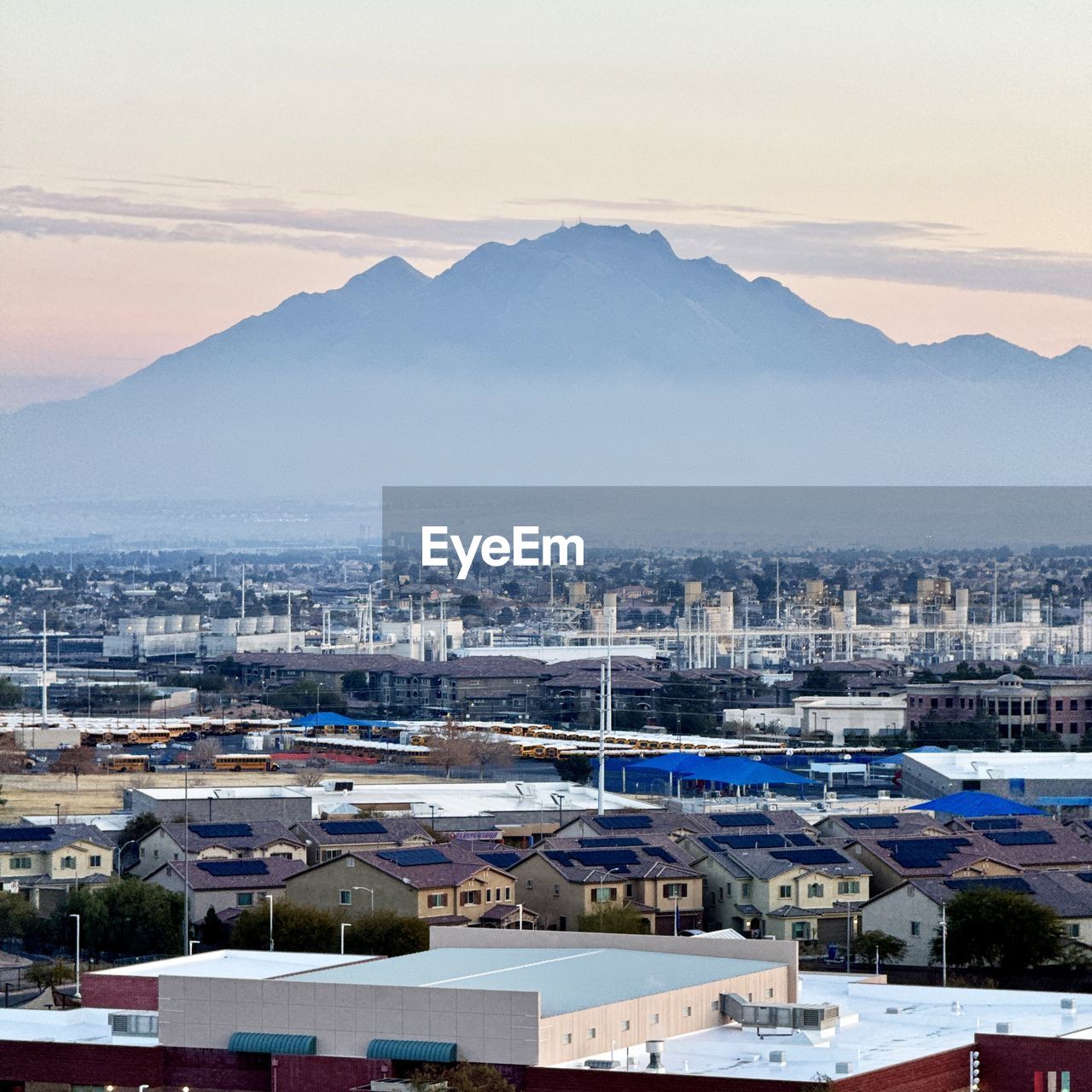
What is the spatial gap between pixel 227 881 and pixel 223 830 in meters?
2.83

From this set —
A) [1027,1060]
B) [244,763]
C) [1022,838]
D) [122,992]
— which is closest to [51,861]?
[1022,838]

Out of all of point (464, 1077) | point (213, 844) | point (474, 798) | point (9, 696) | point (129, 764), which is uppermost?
point (464, 1077)

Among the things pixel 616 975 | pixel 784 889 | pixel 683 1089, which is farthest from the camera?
pixel 784 889

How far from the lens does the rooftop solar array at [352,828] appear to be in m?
29.2

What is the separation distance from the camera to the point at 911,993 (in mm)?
17156

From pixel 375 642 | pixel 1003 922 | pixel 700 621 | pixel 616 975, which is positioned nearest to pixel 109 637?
pixel 375 642

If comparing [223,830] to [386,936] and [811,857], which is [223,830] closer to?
[811,857]

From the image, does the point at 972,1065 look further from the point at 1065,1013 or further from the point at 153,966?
the point at 153,966

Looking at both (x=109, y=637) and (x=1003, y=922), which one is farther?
(x=109, y=637)

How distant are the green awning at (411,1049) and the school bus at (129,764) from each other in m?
32.0

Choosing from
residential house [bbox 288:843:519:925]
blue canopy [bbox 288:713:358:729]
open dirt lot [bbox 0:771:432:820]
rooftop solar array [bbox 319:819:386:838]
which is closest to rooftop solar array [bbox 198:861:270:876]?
residential house [bbox 288:843:519:925]

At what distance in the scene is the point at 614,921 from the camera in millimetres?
23859

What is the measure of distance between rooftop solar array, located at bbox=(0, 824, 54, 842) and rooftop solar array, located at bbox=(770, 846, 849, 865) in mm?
7788

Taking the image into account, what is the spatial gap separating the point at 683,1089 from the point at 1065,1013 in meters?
3.59
